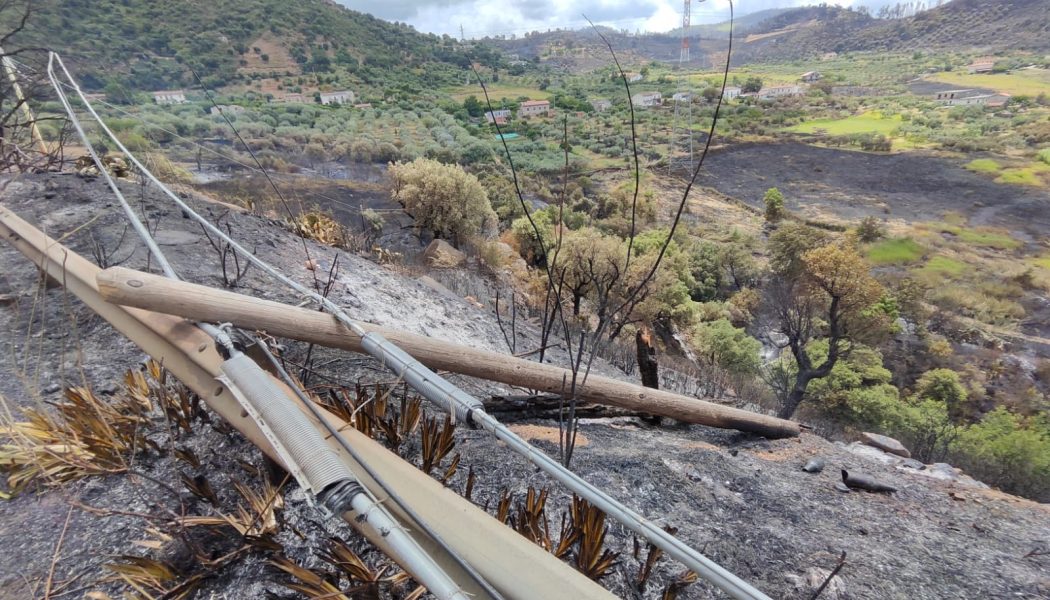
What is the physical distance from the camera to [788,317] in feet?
31.0

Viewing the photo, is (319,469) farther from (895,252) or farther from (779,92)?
(779,92)

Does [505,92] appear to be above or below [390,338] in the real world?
above

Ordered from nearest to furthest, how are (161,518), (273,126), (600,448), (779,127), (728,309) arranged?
(161,518) < (600,448) < (728,309) < (273,126) < (779,127)

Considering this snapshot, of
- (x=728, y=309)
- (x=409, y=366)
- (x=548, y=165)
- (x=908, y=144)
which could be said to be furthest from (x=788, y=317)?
(x=908, y=144)

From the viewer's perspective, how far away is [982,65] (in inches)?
2852

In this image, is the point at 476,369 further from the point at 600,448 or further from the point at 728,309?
the point at 728,309

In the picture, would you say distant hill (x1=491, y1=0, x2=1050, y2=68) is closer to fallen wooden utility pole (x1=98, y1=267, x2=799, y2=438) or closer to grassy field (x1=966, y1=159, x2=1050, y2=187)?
grassy field (x1=966, y1=159, x2=1050, y2=187)

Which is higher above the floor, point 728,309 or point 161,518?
point 161,518

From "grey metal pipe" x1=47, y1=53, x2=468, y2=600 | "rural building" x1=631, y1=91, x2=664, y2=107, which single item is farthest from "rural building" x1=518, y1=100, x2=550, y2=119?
"grey metal pipe" x1=47, y1=53, x2=468, y2=600

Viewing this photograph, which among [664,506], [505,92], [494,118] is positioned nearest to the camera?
[494,118]

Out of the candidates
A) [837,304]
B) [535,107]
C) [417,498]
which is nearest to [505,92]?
[535,107]

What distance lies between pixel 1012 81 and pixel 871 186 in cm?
4858

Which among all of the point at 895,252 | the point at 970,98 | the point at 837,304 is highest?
the point at 970,98

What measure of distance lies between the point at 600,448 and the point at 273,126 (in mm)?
33515
